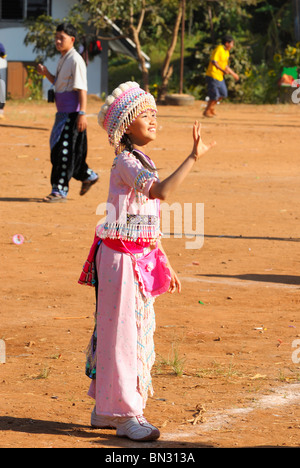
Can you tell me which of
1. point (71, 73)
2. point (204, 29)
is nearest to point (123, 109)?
point (71, 73)

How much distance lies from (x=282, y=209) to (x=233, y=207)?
24.0 inches

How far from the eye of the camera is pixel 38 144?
682 inches

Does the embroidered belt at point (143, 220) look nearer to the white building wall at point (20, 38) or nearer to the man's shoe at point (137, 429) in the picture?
the man's shoe at point (137, 429)

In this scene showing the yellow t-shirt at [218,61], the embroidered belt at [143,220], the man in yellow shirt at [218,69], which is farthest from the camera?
the yellow t-shirt at [218,61]

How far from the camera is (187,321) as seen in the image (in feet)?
21.8

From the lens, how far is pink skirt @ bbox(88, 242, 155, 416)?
14.3 ft

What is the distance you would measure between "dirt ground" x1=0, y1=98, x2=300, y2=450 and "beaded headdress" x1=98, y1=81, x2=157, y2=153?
1.41 metres

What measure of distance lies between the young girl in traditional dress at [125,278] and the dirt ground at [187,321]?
18 cm

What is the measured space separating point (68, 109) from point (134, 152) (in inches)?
259

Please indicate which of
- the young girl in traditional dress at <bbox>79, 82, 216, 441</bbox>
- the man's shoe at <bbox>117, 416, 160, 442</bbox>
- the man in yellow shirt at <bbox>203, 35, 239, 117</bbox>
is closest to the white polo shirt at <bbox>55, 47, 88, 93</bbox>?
the young girl in traditional dress at <bbox>79, 82, 216, 441</bbox>

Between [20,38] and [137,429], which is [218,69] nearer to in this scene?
[20,38]

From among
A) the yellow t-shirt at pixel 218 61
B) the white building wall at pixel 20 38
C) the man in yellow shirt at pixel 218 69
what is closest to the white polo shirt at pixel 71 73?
the man in yellow shirt at pixel 218 69

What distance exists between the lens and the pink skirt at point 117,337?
4348 millimetres

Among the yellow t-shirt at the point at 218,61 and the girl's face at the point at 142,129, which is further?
the yellow t-shirt at the point at 218,61
